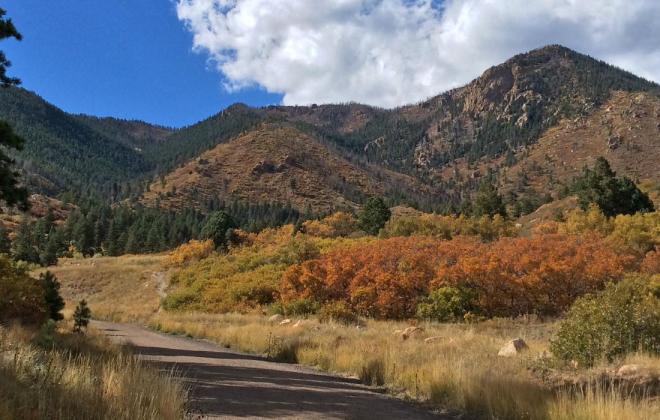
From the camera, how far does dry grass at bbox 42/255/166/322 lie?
4666 centimetres

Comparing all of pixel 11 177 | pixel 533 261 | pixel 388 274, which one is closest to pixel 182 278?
pixel 388 274

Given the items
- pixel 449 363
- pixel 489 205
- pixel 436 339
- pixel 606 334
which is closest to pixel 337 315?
pixel 436 339

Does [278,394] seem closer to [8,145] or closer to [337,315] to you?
[8,145]

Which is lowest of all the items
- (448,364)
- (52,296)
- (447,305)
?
(448,364)

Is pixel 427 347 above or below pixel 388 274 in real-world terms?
below

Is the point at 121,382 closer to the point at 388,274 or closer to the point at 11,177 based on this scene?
the point at 11,177

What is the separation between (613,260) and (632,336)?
15.9m

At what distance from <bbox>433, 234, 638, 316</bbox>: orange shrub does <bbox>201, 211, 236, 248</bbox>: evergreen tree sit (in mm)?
39855

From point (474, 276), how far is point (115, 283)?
41.0 m

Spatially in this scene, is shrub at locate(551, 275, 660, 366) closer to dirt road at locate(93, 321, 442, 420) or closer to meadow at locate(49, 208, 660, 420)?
meadow at locate(49, 208, 660, 420)

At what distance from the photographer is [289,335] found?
16594mm

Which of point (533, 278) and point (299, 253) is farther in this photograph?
point (299, 253)

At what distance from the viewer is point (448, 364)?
9844 millimetres

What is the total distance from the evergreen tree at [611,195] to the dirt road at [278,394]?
4167 centimetres
